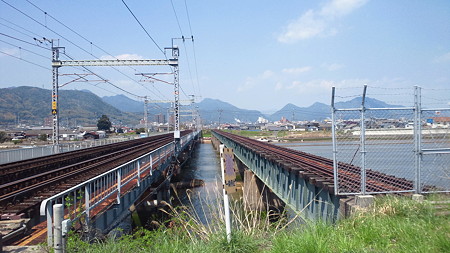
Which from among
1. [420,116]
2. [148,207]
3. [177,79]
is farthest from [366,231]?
[177,79]

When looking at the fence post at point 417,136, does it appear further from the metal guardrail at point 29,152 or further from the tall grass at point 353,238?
the metal guardrail at point 29,152

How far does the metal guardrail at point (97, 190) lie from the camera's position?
7.01m

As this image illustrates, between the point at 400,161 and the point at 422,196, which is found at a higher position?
the point at 400,161

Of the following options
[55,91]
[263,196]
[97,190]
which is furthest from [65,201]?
[55,91]

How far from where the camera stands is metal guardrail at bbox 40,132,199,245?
23.0ft

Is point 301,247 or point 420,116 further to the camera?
point 420,116

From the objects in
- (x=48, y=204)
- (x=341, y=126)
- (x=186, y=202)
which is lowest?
(x=186, y=202)

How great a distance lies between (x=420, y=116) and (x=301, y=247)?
4.89 meters

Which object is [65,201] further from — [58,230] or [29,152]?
[29,152]

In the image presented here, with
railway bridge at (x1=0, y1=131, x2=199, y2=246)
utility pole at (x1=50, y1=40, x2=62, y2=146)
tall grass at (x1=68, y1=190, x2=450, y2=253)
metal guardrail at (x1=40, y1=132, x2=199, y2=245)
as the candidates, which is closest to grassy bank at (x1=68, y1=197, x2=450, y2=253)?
tall grass at (x1=68, y1=190, x2=450, y2=253)

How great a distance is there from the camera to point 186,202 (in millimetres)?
26188

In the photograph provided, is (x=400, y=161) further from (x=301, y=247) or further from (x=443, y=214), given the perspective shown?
(x=301, y=247)

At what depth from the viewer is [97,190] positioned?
35.3ft

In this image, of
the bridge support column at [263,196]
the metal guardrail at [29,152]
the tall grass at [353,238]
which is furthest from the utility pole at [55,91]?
the tall grass at [353,238]
